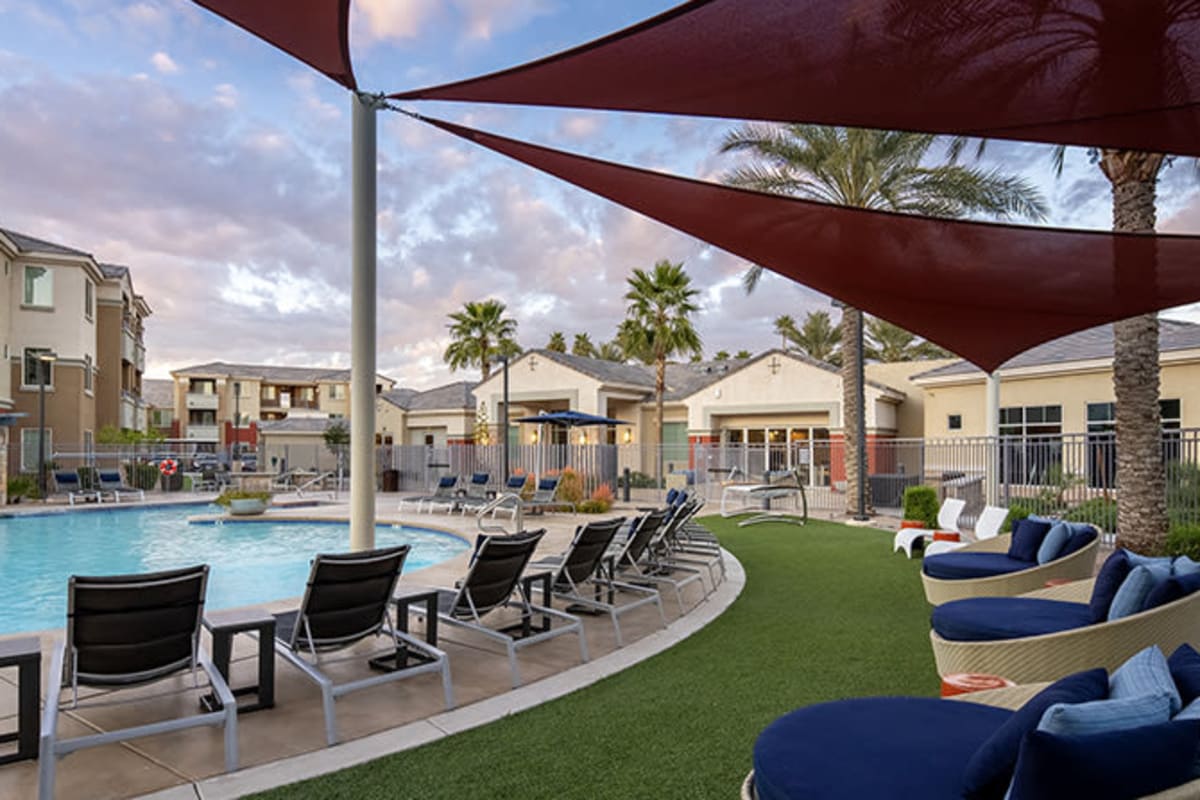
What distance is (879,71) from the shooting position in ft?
13.4

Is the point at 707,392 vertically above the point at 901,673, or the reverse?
the point at 707,392

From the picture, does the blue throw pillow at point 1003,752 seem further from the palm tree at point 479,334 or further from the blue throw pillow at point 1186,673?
the palm tree at point 479,334

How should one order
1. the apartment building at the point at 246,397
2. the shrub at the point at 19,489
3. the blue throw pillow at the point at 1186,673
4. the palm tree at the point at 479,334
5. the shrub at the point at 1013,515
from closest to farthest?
the blue throw pillow at the point at 1186,673
the shrub at the point at 1013,515
the shrub at the point at 19,489
the palm tree at the point at 479,334
the apartment building at the point at 246,397

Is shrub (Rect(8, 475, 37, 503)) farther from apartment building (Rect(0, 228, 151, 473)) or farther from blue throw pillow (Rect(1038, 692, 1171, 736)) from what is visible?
blue throw pillow (Rect(1038, 692, 1171, 736))

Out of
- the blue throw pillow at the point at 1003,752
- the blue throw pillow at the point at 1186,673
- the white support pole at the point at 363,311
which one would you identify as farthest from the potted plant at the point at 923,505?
the blue throw pillow at the point at 1003,752

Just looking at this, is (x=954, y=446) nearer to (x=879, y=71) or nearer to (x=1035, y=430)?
(x=1035, y=430)

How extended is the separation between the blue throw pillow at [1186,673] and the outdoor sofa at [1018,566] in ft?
13.3

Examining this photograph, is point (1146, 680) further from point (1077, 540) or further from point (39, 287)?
point (39, 287)

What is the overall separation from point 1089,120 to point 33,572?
14.9 m

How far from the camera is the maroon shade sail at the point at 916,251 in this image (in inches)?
232

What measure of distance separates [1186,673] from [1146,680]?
1.06 ft

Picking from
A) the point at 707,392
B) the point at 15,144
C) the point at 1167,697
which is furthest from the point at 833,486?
the point at 15,144

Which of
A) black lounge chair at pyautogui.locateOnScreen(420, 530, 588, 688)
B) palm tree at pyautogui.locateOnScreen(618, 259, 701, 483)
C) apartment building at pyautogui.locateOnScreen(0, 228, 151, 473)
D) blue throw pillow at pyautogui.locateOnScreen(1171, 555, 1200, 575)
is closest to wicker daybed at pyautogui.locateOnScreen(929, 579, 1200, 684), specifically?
blue throw pillow at pyautogui.locateOnScreen(1171, 555, 1200, 575)

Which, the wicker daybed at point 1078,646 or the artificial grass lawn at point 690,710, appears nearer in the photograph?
the artificial grass lawn at point 690,710
